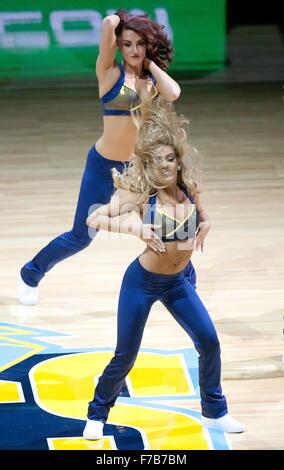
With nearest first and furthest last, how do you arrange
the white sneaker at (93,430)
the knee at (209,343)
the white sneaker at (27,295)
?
1. the knee at (209,343)
2. the white sneaker at (93,430)
3. the white sneaker at (27,295)

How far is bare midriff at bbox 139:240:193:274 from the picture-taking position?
5.17 metres

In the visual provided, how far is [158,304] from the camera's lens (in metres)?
7.05

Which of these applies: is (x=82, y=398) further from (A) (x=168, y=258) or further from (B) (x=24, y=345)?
(A) (x=168, y=258)

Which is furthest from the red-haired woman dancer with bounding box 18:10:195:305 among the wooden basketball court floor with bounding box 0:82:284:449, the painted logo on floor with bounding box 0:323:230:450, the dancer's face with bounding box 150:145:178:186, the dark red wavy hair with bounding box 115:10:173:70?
the dancer's face with bounding box 150:145:178:186

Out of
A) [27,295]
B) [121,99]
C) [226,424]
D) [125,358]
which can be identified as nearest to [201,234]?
[125,358]

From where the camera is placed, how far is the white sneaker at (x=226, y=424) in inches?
216

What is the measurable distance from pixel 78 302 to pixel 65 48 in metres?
5.65

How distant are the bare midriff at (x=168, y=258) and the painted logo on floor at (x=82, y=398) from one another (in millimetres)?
841

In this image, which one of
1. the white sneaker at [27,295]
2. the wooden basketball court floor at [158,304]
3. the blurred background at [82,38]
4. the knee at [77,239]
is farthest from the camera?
the blurred background at [82,38]

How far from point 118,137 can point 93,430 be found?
69.6 inches

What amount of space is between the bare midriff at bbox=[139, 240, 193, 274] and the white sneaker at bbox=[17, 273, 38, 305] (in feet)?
6.29

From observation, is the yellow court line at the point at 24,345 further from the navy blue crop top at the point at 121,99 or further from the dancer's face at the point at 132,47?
the dancer's face at the point at 132,47

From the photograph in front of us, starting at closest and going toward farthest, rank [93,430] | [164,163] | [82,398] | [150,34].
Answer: [164,163] → [93,430] → [82,398] → [150,34]

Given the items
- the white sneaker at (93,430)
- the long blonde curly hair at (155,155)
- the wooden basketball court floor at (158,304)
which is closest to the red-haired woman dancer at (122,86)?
the wooden basketball court floor at (158,304)
